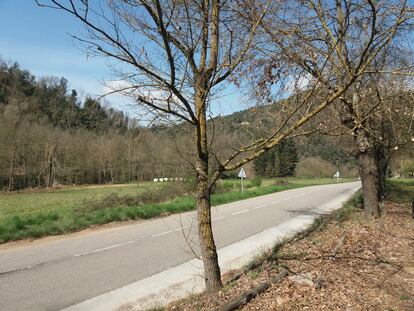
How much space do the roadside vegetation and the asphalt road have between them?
1065mm

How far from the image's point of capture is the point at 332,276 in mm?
6035

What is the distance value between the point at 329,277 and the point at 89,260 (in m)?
5.45

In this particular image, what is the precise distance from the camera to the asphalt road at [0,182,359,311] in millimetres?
6328

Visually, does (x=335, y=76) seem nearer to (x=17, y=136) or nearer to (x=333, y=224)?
(x=333, y=224)

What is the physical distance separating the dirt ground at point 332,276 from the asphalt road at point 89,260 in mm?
1148

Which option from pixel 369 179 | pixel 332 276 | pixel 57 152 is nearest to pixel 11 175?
pixel 57 152

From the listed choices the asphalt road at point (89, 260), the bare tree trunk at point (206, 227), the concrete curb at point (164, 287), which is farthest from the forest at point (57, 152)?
the bare tree trunk at point (206, 227)

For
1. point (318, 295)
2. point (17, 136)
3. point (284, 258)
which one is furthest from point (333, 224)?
point (17, 136)

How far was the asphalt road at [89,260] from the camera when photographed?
20.8 ft

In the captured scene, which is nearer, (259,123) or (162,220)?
(259,123)

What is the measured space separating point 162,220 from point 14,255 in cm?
716

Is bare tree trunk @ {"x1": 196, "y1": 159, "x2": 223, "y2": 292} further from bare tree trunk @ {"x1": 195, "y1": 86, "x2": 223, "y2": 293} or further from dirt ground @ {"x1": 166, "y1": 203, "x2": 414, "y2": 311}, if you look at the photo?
dirt ground @ {"x1": 166, "y1": 203, "x2": 414, "y2": 311}

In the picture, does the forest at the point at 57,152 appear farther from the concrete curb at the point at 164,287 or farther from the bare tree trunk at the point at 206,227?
the bare tree trunk at the point at 206,227

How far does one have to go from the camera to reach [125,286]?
269 inches
